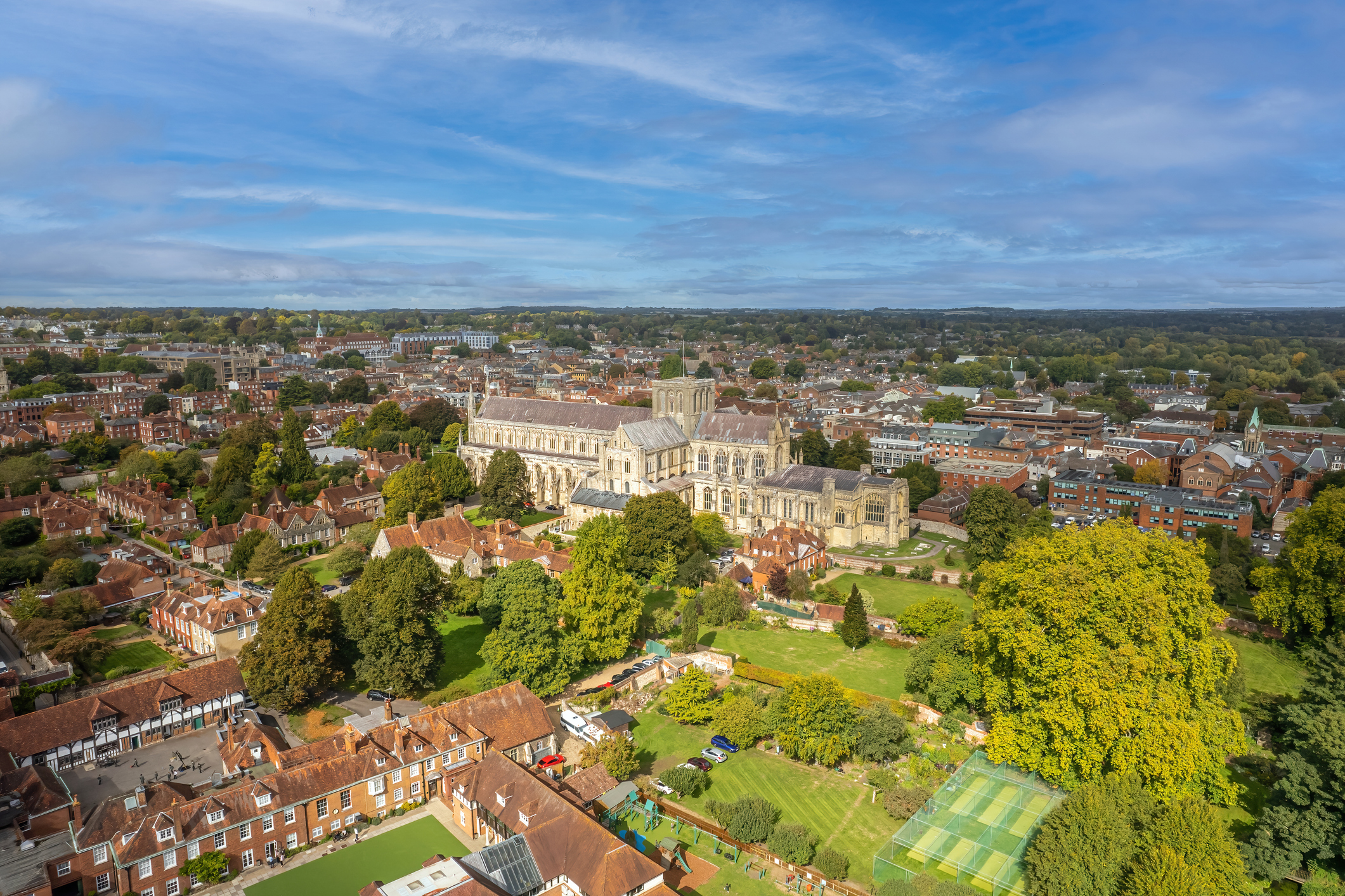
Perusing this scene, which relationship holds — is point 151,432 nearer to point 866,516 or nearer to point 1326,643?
point 866,516

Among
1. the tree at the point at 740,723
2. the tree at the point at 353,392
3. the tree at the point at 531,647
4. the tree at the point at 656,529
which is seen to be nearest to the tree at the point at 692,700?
the tree at the point at 740,723

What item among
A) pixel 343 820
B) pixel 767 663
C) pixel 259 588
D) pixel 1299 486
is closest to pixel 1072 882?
pixel 767 663

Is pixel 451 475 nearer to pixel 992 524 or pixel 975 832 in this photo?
pixel 992 524

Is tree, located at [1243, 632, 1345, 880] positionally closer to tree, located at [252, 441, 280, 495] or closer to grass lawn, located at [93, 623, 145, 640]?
grass lawn, located at [93, 623, 145, 640]

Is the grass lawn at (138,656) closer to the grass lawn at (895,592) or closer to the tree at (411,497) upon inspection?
the tree at (411,497)

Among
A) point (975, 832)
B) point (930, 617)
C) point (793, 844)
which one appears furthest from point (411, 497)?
point (975, 832)
